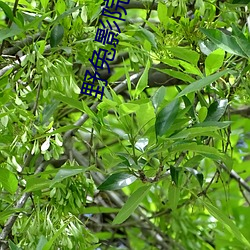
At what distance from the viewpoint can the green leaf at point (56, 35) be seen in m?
0.89

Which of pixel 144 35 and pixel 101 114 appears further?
pixel 144 35

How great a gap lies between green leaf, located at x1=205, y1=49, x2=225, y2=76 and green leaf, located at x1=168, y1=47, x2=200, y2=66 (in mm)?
19

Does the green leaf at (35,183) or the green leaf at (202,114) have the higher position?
the green leaf at (202,114)

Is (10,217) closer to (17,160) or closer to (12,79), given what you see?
(17,160)

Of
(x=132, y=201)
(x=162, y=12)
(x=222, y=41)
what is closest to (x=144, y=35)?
(x=162, y=12)

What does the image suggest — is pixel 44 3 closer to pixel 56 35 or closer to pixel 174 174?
pixel 56 35

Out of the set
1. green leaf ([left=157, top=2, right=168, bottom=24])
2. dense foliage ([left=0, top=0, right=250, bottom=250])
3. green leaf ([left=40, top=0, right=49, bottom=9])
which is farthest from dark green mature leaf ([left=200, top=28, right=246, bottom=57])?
green leaf ([left=40, top=0, right=49, bottom=9])

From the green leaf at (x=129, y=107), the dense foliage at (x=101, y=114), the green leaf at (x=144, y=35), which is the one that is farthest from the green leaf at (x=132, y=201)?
the green leaf at (x=144, y=35)

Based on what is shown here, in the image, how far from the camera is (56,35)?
2.94 feet

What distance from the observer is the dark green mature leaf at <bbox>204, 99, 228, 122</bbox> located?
89 centimetres

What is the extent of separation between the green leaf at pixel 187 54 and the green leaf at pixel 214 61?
2cm

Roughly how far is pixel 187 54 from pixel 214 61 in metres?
0.04

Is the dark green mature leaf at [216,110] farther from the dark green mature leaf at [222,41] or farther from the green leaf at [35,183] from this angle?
the green leaf at [35,183]

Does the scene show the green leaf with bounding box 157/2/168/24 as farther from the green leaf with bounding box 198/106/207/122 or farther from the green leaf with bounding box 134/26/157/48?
the green leaf with bounding box 198/106/207/122
